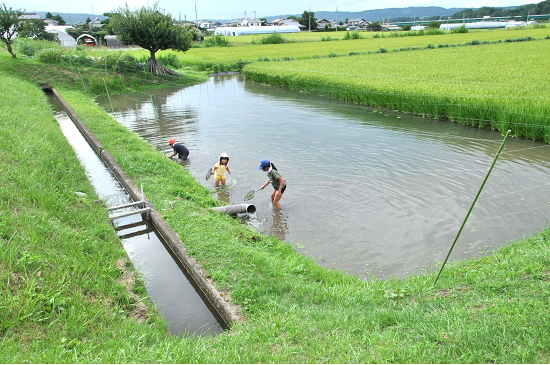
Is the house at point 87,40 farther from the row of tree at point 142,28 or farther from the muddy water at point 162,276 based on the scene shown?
the muddy water at point 162,276

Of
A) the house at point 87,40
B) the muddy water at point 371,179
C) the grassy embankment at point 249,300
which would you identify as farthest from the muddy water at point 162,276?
the house at point 87,40

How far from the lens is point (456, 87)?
20.1 metres

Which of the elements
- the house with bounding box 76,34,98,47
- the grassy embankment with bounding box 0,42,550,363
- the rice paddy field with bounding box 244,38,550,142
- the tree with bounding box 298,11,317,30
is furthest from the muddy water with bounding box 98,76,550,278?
the tree with bounding box 298,11,317,30

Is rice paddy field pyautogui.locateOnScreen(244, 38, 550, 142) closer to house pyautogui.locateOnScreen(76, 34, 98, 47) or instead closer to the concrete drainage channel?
the concrete drainage channel

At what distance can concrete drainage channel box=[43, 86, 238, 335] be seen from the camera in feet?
18.6

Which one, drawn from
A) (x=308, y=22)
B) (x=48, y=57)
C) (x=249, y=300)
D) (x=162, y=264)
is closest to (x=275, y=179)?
(x=162, y=264)

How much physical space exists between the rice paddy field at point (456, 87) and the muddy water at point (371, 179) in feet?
2.26

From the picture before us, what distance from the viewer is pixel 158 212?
336 inches

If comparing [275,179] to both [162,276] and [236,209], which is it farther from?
[162,276]

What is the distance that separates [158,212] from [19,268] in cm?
365

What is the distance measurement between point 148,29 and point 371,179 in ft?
79.7

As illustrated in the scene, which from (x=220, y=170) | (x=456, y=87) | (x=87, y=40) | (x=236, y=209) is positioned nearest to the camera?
(x=236, y=209)


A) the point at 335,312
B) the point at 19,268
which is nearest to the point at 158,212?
the point at 19,268

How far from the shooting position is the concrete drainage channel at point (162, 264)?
5672 mm
